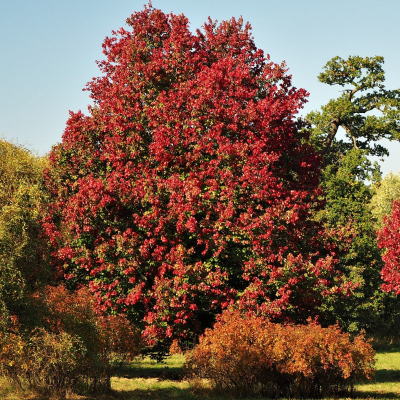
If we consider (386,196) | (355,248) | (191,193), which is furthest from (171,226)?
(386,196)

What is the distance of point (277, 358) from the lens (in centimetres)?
1570

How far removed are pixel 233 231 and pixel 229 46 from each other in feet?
30.4

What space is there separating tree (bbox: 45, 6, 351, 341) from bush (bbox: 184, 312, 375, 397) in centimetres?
144

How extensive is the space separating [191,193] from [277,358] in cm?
612

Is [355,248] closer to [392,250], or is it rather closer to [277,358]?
[392,250]

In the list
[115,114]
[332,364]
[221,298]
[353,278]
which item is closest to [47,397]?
[221,298]

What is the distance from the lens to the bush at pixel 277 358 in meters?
15.6

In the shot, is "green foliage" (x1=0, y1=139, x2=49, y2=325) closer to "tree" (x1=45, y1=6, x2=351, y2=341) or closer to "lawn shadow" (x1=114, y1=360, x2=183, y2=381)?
"tree" (x1=45, y1=6, x2=351, y2=341)

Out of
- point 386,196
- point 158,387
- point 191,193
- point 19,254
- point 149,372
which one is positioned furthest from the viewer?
point 386,196

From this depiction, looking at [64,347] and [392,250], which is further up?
[392,250]

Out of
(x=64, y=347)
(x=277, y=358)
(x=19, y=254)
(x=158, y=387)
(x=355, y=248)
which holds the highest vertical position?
(x=355, y=248)

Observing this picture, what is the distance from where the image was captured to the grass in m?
16.0

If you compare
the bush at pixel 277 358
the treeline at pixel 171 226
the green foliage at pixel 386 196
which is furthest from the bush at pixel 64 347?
the green foliage at pixel 386 196

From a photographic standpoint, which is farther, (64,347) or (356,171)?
(356,171)
